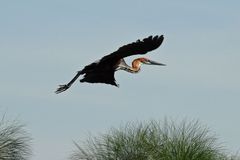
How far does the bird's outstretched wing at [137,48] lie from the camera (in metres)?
14.0

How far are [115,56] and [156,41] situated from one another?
0.68 m

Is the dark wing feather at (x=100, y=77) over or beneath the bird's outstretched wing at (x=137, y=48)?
beneath

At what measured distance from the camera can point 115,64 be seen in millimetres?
14508

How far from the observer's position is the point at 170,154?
70.6 feet

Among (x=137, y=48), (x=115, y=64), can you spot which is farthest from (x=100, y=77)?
(x=137, y=48)

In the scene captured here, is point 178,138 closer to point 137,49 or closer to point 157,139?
point 157,139

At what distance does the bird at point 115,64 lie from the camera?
14.1 metres

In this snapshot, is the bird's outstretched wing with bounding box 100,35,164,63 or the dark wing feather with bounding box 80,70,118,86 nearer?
the bird's outstretched wing with bounding box 100,35,164,63

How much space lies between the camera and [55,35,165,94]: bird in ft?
46.4

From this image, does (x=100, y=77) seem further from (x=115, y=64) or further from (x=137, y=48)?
(x=137, y=48)

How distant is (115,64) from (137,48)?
1.75ft

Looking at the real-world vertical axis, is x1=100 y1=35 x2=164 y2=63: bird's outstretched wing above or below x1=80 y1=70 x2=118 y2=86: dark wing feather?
above

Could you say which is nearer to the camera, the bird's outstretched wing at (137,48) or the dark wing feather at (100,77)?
the bird's outstretched wing at (137,48)

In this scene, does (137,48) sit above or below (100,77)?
above
